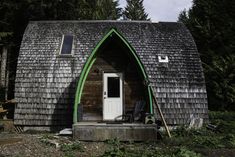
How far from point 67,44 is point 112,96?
11.2 ft

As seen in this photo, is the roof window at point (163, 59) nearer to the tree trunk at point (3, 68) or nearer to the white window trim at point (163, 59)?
the white window trim at point (163, 59)

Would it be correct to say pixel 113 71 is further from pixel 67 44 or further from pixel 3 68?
pixel 3 68

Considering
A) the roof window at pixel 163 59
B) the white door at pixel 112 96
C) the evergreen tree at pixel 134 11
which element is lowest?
the white door at pixel 112 96

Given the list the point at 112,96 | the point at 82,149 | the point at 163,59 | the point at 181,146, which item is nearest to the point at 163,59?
the point at 163,59

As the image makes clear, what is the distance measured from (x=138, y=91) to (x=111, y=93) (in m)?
1.14

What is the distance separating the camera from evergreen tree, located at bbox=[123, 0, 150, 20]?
46.6 metres

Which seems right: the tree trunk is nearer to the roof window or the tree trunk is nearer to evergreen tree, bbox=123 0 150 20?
the roof window

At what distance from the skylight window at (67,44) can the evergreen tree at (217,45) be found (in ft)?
35.0

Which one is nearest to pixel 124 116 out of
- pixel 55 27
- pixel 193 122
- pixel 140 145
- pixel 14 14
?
pixel 193 122

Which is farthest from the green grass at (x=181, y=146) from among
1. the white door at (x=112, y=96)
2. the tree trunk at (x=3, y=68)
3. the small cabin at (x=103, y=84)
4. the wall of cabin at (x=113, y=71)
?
the tree trunk at (x=3, y=68)

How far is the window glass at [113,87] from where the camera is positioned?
43.7ft

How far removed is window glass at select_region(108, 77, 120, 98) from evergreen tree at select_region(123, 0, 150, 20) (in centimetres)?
3401

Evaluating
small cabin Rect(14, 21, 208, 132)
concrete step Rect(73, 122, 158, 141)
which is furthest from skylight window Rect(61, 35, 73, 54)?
concrete step Rect(73, 122, 158, 141)

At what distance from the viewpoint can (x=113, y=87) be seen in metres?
13.4
